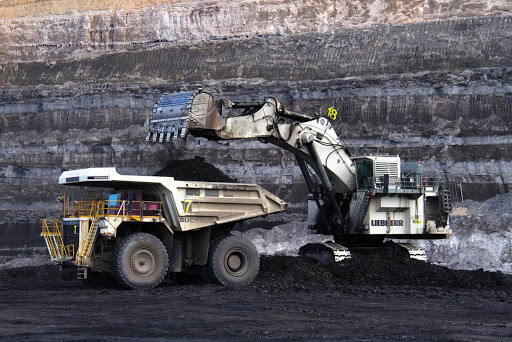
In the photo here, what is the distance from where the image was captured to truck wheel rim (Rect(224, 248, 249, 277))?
19.8 metres

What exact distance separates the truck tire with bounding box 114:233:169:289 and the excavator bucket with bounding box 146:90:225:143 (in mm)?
2484

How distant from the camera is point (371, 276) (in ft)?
68.7

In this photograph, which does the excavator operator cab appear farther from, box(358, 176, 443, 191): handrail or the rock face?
the rock face

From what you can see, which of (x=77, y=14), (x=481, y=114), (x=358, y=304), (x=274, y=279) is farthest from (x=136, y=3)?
(x=358, y=304)

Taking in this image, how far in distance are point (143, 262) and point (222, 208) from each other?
2441mm

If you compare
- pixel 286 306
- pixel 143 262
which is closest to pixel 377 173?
pixel 143 262

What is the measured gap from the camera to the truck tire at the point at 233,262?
19.6 meters

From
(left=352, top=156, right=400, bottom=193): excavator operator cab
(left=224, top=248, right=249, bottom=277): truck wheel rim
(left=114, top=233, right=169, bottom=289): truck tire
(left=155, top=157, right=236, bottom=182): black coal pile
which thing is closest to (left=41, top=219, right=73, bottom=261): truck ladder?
(left=114, top=233, right=169, bottom=289): truck tire

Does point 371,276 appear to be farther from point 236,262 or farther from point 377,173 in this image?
point 236,262

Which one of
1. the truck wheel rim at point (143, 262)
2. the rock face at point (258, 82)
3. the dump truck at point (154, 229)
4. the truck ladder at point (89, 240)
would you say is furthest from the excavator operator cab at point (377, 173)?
the rock face at point (258, 82)

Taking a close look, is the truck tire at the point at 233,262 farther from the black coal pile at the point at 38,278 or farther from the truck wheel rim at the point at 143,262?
the black coal pile at the point at 38,278

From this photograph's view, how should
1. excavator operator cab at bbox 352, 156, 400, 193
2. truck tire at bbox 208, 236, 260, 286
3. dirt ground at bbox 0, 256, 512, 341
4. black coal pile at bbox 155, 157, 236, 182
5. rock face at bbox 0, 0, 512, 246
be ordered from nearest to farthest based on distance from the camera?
dirt ground at bbox 0, 256, 512, 341 < truck tire at bbox 208, 236, 260, 286 < excavator operator cab at bbox 352, 156, 400, 193 < black coal pile at bbox 155, 157, 236, 182 < rock face at bbox 0, 0, 512, 246

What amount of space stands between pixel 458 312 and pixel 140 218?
7.33m

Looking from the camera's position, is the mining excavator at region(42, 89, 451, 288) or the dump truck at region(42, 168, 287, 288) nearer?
the dump truck at region(42, 168, 287, 288)
